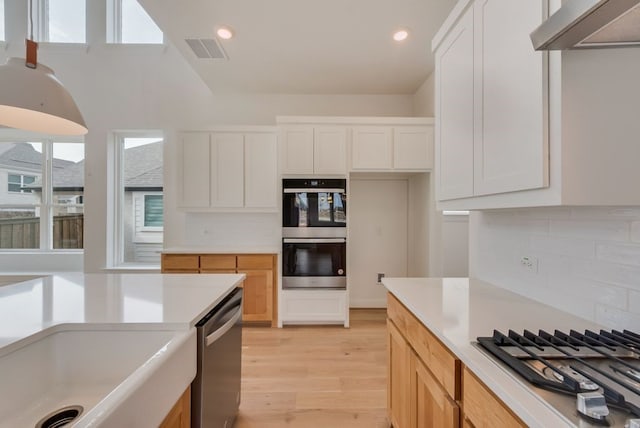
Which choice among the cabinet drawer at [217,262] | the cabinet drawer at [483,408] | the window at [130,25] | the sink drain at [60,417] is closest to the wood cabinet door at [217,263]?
the cabinet drawer at [217,262]

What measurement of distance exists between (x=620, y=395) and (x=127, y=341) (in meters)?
1.37

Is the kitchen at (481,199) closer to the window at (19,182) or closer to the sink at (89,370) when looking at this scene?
the window at (19,182)

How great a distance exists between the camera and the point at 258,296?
332 centimetres

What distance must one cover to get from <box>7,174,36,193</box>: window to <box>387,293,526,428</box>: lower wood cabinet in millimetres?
5153

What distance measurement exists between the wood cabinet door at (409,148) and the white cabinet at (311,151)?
62 centimetres

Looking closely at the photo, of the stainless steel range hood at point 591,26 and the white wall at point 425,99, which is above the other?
the white wall at point 425,99

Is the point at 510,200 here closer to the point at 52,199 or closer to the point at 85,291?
the point at 85,291

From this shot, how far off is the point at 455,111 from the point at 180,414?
178cm

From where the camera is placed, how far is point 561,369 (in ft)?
2.37

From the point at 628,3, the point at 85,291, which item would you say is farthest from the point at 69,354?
the point at 628,3

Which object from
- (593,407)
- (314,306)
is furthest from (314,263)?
(593,407)

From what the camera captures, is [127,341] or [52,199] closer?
[127,341]

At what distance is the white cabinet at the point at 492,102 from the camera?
95 cm

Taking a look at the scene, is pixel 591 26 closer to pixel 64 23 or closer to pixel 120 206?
pixel 120 206
